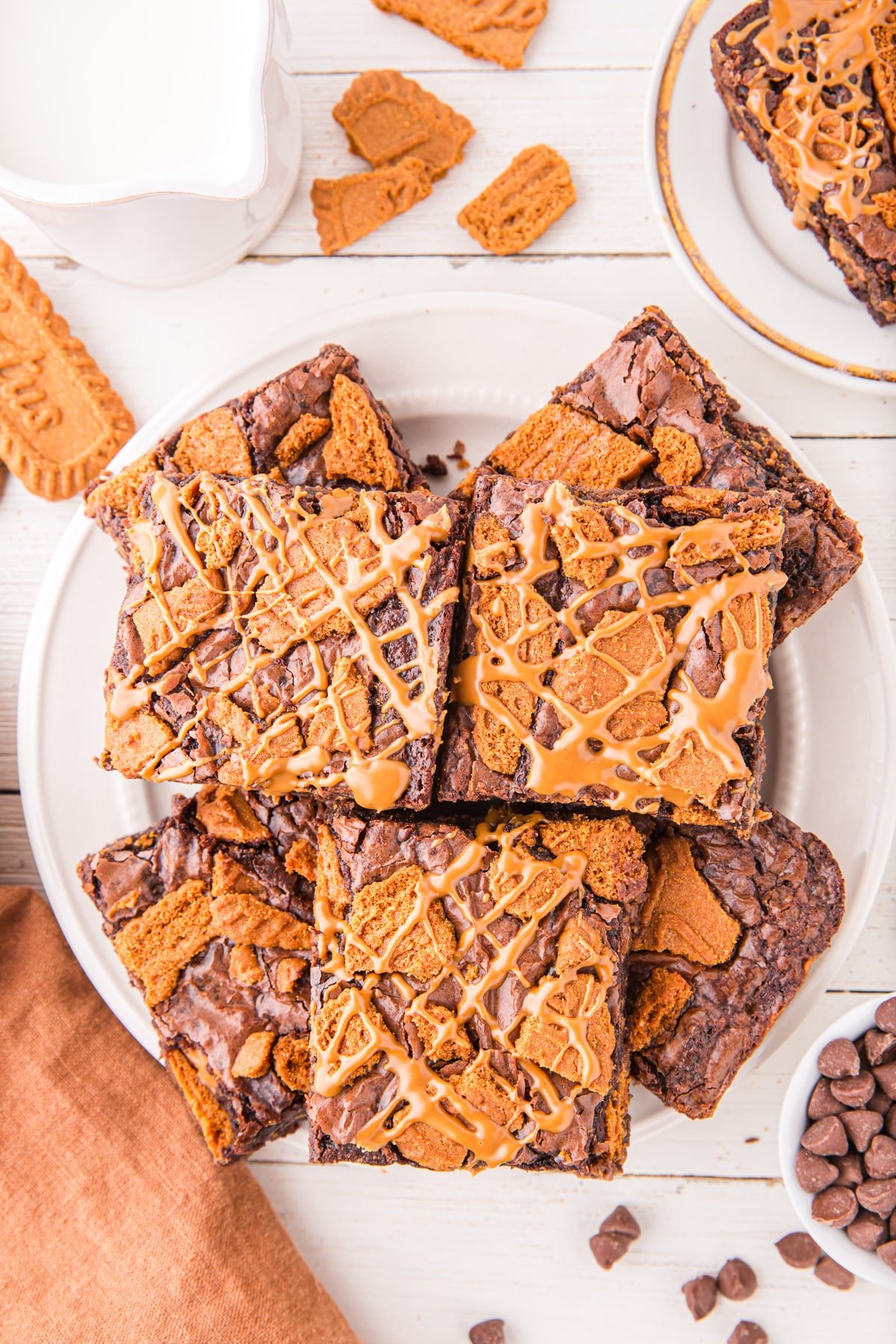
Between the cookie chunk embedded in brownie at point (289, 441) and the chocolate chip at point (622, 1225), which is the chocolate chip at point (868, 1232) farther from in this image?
the cookie chunk embedded in brownie at point (289, 441)

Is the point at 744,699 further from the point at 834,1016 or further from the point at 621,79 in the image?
the point at 621,79

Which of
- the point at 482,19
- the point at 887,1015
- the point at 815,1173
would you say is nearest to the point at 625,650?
the point at 887,1015

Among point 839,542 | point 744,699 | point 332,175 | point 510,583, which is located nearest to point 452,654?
point 510,583

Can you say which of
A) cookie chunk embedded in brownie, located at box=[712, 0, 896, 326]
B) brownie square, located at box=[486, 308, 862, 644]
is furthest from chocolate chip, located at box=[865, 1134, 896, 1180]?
cookie chunk embedded in brownie, located at box=[712, 0, 896, 326]

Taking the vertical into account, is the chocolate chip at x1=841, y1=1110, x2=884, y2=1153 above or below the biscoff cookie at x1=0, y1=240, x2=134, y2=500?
below

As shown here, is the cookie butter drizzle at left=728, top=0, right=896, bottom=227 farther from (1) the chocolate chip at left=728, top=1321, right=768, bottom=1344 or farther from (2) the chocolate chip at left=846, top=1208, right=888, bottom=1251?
(1) the chocolate chip at left=728, top=1321, right=768, bottom=1344
